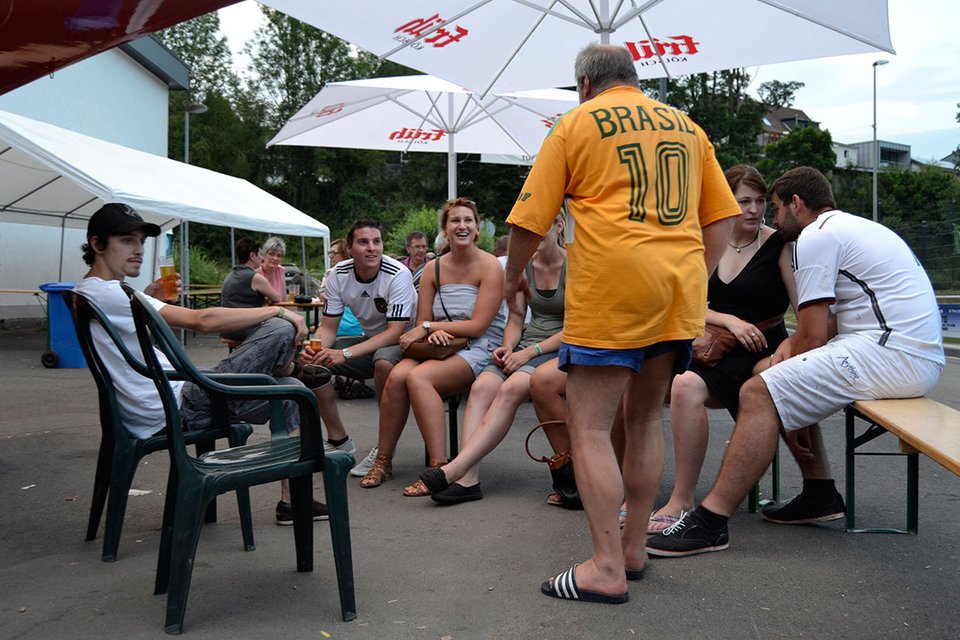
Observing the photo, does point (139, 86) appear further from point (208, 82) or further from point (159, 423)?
point (208, 82)

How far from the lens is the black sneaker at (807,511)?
161 inches

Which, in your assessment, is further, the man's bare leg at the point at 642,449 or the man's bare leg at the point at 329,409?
the man's bare leg at the point at 329,409

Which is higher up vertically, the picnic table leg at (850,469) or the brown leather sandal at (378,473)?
the picnic table leg at (850,469)

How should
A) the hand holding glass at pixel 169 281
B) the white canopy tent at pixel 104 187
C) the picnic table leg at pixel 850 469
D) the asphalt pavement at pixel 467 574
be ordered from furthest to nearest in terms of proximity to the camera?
the white canopy tent at pixel 104 187
the hand holding glass at pixel 169 281
the picnic table leg at pixel 850 469
the asphalt pavement at pixel 467 574

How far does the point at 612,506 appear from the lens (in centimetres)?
305

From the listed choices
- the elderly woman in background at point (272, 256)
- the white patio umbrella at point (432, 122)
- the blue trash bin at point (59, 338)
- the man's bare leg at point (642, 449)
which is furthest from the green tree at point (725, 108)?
the man's bare leg at point (642, 449)

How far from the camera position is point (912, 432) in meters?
2.98

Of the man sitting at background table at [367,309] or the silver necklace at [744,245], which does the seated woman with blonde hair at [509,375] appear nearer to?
the man sitting at background table at [367,309]

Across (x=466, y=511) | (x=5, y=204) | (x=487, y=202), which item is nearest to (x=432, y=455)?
(x=466, y=511)

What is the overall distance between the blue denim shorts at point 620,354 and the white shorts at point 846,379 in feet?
2.62

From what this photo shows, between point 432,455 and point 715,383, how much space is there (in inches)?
63.4

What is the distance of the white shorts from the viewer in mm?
3676

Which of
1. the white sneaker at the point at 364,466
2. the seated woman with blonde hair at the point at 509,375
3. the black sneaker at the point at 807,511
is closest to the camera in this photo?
the black sneaker at the point at 807,511

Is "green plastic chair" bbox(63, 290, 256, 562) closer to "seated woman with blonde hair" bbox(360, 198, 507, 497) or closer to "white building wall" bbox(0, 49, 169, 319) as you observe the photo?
"seated woman with blonde hair" bbox(360, 198, 507, 497)
